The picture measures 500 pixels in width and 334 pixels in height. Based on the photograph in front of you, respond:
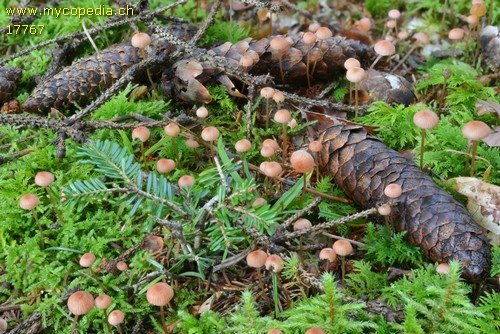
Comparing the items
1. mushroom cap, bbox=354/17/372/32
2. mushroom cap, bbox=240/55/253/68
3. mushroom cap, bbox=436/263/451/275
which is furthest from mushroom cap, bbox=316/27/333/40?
mushroom cap, bbox=436/263/451/275

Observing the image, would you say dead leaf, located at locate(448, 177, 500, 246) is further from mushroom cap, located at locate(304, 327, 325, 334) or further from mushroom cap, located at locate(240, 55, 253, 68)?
mushroom cap, located at locate(240, 55, 253, 68)

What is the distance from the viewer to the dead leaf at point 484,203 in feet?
8.11

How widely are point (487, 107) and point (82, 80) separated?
2738 millimetres

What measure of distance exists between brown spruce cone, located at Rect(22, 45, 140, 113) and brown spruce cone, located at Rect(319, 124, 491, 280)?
1.61 meters

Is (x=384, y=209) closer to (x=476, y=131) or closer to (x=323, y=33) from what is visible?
(x=476, y=131)

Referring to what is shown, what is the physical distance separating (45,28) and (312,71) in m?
2.26

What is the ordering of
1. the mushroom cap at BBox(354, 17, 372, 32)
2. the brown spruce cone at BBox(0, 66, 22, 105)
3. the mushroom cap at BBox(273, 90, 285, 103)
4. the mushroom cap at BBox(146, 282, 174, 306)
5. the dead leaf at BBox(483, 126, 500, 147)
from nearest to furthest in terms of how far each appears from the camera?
the mushroom cap at BBox(146, 282, 174, 306) → the dead leaf at BBox(483, 126, 500, 147) → the mushroom cap at BBox(273, 90, 285, 103) → the brown spruce cone at BBox(0, 66, 22, 105) → the mushroom cap at BBox(354, 17, 372, 32)

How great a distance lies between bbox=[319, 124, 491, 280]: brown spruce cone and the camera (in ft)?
7.52

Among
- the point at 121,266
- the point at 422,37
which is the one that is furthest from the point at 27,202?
the point at 422,37

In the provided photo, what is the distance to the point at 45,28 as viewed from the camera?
4004 mm

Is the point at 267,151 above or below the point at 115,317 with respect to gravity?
above

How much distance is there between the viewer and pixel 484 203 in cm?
252

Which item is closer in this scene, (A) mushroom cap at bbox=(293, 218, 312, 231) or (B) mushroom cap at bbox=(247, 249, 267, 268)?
(B) mushroom cap at bbox=(247, 249, 267, 268)

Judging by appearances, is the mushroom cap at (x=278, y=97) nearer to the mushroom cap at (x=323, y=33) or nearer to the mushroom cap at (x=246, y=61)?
the mushroom cap at (x=246, y=61)
